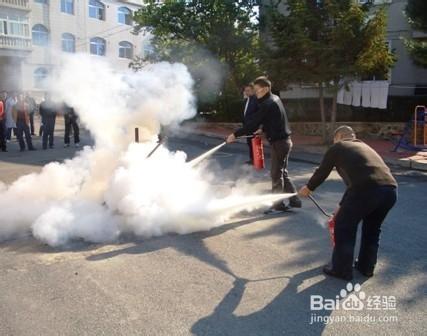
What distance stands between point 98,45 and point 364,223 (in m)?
32.4

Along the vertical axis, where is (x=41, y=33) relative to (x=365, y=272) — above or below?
above

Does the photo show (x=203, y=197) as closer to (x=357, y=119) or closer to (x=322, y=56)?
(x=322, y=56)

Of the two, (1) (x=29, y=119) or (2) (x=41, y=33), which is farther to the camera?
(2) (x=41, y=33)

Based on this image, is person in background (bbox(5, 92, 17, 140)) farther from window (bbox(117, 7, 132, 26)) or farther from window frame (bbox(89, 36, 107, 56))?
window frame (bbox(89, 36, 107, 56))

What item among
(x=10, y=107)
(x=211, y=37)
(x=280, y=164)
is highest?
(x=211, y=37)

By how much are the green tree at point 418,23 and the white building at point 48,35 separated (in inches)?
355

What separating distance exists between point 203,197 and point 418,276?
287 centimetres

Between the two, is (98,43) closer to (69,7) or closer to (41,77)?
(69,7)

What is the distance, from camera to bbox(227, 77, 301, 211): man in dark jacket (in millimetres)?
6262

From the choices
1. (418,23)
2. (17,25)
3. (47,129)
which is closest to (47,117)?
(47,129)

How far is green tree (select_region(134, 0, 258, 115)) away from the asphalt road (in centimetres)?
1349

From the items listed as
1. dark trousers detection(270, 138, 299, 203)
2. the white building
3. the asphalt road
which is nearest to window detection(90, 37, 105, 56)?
the white building

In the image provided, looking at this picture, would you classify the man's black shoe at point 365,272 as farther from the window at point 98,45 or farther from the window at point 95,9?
the window at point 98,45

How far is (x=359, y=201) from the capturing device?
4.00m
